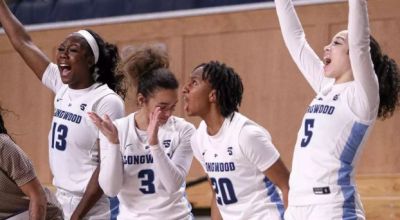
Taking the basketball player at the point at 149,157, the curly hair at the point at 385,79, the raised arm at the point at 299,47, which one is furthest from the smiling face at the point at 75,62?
the curly hair at the point at 385,79

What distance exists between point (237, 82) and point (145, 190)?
580mm

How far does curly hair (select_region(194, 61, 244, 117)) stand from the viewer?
3760mm

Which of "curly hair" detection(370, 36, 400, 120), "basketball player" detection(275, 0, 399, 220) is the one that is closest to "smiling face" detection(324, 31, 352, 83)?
"basketball player" detection(275, 0, 399, 220)

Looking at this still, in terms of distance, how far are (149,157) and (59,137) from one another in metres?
0.50

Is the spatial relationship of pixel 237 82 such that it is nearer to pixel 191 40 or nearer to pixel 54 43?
pixel 191 40

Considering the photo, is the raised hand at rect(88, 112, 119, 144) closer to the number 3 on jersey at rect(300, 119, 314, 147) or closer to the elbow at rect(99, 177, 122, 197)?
the elbow at rect(99, 177, 122, 197)

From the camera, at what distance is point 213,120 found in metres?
3.74

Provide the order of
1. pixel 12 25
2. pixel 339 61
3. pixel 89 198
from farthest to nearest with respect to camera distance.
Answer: pixel 12 25 < pixel 89 198 < pixel 339 61

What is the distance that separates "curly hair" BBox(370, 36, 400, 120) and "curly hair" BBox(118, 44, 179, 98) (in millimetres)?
883

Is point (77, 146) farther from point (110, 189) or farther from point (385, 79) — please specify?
point (385, 79)

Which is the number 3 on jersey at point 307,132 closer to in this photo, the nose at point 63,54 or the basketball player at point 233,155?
the basketball player at point 233,155

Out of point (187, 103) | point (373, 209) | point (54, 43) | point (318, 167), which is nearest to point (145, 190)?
point (187, 103)

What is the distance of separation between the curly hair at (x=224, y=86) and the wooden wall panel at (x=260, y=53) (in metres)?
1.55

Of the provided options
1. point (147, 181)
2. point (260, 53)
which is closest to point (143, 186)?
point (147, 181)
